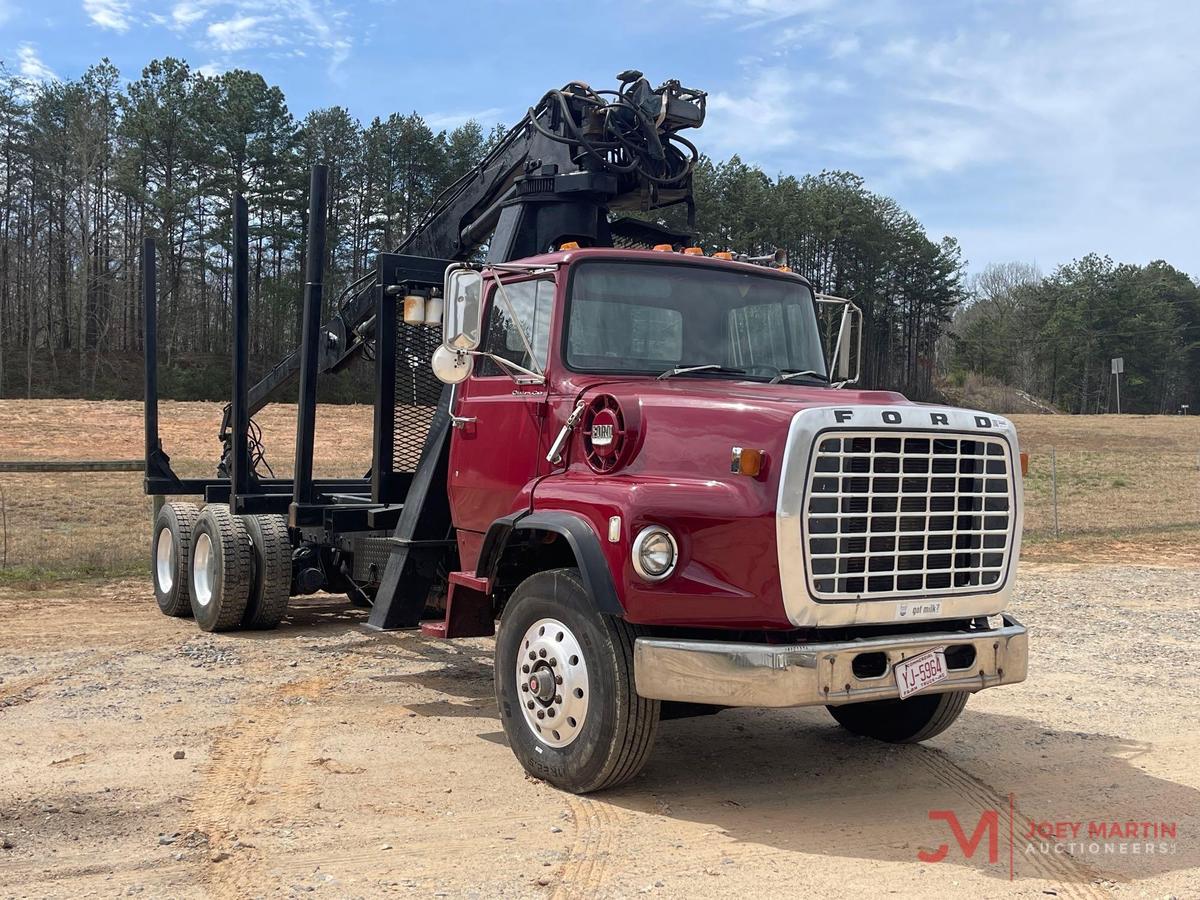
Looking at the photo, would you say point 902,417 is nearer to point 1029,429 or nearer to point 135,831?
point 135,831

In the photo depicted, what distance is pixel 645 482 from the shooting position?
517 cm

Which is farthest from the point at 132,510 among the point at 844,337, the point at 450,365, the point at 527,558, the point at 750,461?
the point at 750,461

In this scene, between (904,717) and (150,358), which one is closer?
(904,717)

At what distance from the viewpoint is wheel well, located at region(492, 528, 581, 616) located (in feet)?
18.9

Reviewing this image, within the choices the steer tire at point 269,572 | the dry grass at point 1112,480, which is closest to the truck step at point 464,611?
the steer tire at point 269,572

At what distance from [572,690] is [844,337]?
2.99m

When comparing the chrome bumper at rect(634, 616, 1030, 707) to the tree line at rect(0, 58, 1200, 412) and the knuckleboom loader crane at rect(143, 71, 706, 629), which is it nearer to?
the knuckleboom loader crane at rect(143, 71, 706, 629)

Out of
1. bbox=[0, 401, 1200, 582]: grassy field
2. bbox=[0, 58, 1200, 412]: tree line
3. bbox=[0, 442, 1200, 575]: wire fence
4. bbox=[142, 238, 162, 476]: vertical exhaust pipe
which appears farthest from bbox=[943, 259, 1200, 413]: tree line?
bbox=[142, 238, 162, 476]: vertical exhaust pipe

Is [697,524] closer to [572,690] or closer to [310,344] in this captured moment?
[572,690]

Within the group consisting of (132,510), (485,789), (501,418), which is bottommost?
(132,510)

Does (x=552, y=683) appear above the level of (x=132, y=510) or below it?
above

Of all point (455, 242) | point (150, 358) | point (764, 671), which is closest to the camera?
point (764, 671)

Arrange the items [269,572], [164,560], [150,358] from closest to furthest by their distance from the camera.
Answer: [269,572]
[164,560]
[150,358]

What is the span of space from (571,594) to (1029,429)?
5356cm
